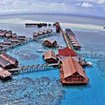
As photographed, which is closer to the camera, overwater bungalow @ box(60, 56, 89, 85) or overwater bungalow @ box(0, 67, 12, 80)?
overwater bungalow @ box(60, 56, 89, 85)

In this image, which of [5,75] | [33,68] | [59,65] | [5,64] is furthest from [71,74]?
[5,64]

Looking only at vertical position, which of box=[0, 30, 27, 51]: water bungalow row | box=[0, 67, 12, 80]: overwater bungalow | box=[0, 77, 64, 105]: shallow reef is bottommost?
box=[0, 77, 64, 105]: shallow reef

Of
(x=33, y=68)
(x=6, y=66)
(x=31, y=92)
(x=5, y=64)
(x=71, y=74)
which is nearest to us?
(x=31, y=92)

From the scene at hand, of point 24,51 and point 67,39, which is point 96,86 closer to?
point 24,51

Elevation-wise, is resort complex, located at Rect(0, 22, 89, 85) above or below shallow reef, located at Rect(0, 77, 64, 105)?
above

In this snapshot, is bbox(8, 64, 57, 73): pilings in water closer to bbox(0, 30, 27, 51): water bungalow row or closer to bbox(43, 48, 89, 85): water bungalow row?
bbox(43, 48, 89, 85): water bungalow row

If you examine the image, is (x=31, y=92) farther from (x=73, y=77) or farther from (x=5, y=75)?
(x=73, y=77)

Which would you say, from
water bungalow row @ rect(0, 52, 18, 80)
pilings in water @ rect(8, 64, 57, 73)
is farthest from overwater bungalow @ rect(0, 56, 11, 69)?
pilings in water @ rect(8, 64, 57, 73)

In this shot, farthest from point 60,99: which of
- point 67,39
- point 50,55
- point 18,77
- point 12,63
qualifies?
point 67,39

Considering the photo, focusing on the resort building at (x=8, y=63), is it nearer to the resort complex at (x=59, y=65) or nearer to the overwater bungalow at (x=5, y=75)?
the resort complex at (x=59, y=65)
